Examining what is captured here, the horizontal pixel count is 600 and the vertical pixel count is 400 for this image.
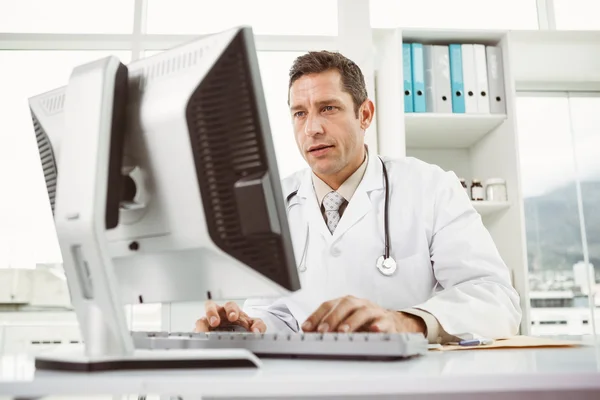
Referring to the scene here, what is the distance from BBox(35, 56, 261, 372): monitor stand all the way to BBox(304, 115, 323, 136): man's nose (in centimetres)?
104

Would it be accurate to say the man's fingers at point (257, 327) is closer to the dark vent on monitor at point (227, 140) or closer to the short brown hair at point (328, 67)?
the dark vent on monitor at point (227, 140)

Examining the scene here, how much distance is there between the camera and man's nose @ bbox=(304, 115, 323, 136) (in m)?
1.69

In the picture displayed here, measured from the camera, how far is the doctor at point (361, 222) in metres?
1.39

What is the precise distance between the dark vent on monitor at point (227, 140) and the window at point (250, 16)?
228 cm

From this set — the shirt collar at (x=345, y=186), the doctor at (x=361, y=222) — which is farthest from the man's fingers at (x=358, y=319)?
the shirt collar at (x=345, y=186)

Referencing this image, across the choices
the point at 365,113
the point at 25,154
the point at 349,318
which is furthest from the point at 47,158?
the point at 25,154

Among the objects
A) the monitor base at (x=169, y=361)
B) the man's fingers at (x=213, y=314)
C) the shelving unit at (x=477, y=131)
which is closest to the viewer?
the monitor base at (x=169, y=361)

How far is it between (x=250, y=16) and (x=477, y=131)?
133 centimetres

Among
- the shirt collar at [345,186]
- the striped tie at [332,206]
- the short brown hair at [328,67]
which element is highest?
the short brown hair at [328,67]

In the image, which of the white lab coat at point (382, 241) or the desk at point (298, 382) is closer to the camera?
the desk at point (298, 382)

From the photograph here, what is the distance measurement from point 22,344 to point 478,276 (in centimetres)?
217

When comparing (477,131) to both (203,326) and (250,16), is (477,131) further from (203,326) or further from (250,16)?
(203,326)

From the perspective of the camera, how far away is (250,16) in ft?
9.40

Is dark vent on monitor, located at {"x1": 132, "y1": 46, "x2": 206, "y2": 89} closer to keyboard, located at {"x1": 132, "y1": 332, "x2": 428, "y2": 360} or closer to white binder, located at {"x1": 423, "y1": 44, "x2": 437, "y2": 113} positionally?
keyboard, located at {"x1": 132, "y1": 332, "x2": 428, "y2": 360}
